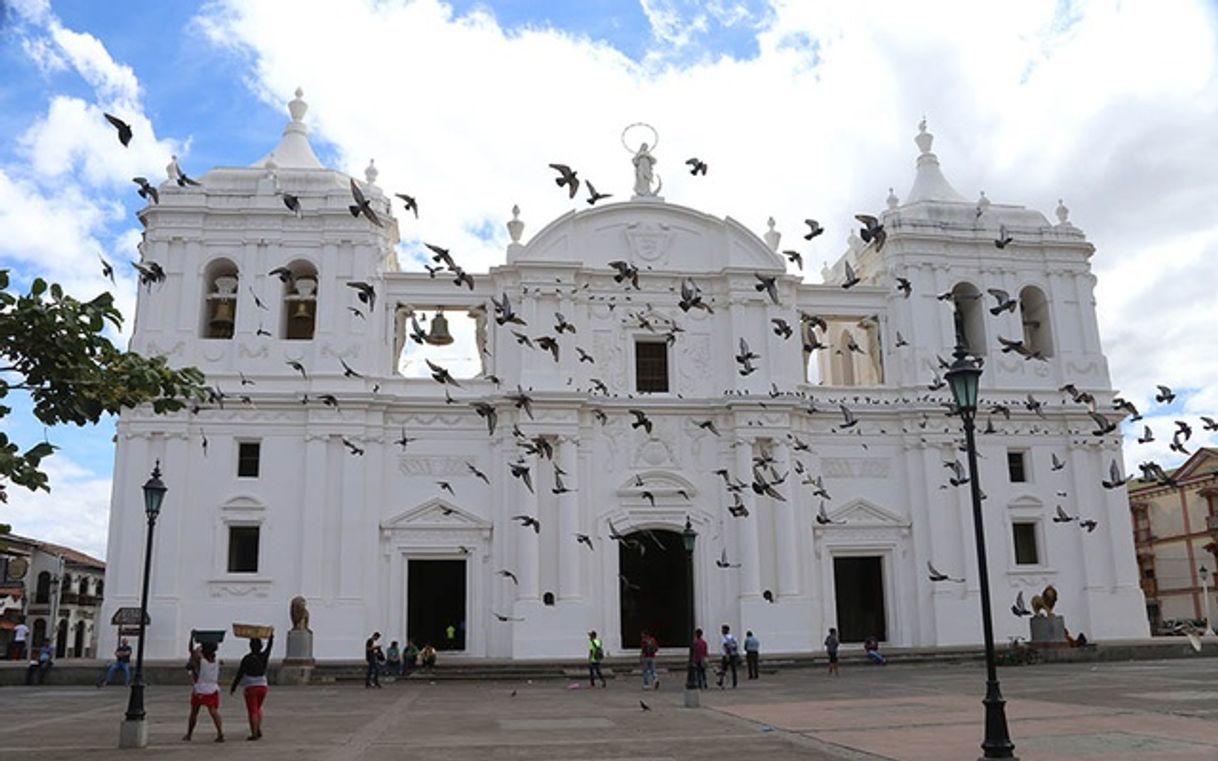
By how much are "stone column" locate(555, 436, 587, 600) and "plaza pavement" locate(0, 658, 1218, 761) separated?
4592mm

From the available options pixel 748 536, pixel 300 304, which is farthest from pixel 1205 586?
pixel 300 304

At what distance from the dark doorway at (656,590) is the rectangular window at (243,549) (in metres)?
10.2

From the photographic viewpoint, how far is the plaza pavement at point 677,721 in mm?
12266

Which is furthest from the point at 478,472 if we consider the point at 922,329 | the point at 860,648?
the point at 922,329

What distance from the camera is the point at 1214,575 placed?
5344 centimetres

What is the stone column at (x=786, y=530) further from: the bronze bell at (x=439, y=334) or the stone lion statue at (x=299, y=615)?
the stone lion statue at (x=299, y=615)

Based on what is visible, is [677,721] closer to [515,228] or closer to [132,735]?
[132,735]

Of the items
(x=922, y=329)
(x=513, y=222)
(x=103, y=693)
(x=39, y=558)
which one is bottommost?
(x=103, y=693)

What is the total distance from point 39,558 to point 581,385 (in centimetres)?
4150

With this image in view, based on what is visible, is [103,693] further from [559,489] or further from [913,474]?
[913,474]

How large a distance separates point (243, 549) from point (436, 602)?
554 centimetres

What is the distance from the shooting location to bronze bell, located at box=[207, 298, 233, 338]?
3039 cm

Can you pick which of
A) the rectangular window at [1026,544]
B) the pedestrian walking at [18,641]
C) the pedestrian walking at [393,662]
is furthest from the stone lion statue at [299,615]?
the rectangular window at [1026,544]

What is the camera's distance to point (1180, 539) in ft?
185
